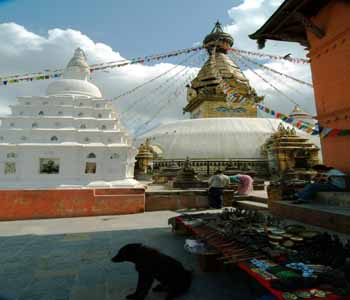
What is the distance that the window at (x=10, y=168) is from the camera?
10.6 metres

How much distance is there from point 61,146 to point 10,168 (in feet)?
7.87

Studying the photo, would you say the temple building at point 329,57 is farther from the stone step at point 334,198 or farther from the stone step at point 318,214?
the stone step at point 318,214

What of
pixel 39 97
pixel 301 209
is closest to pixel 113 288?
pixel 301 209

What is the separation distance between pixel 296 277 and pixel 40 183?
11067mm

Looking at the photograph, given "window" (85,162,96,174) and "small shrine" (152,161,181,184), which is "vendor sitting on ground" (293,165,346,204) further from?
"small shrine" (152,161,181,184)

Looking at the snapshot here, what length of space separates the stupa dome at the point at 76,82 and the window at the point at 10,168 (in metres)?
4.43

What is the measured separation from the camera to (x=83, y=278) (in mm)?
2865

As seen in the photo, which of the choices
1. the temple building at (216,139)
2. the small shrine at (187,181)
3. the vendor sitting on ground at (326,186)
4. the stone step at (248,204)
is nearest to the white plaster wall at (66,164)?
the small shrine at (187,181)

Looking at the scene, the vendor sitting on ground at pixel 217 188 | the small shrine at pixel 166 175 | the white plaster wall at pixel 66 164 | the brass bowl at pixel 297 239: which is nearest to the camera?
the brass bowl at pixel 297 239

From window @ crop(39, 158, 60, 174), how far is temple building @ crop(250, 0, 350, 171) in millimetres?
9877

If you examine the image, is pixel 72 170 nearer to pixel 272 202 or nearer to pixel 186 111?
pixel 272 202

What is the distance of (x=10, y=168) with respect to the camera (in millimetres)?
10602

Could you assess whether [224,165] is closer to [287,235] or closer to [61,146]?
[61,146]

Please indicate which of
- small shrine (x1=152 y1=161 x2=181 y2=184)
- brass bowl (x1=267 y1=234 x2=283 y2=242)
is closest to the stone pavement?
brass bowl (x1=267 y1=234 x2=283 y2=242)
